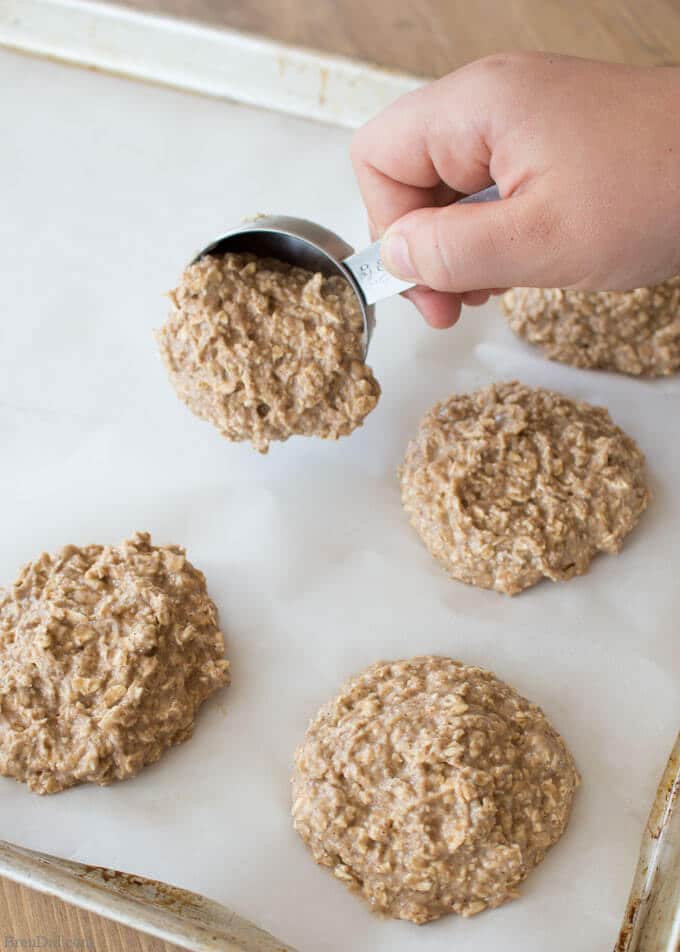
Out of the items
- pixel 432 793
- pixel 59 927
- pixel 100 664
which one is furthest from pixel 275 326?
pixel 59 927

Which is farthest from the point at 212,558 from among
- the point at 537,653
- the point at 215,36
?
the point at 215,36

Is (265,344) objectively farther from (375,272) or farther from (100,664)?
(100,664)

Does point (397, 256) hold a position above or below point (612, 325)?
above

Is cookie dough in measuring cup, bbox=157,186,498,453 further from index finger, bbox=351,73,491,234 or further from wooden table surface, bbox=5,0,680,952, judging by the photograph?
wooden table surface, bbox=5,0,680,952

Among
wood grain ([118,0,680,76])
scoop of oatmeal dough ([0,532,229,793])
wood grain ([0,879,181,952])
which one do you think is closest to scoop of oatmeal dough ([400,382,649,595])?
scoop of oatmeal dough ([0,532,229,793])

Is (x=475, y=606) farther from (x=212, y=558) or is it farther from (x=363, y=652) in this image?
(x=212, y=558)

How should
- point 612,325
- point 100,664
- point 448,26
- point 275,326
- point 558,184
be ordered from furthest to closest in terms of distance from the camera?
point 448,26 → point 612,325 → point 275,326 → point 100,664 → point 558,184
